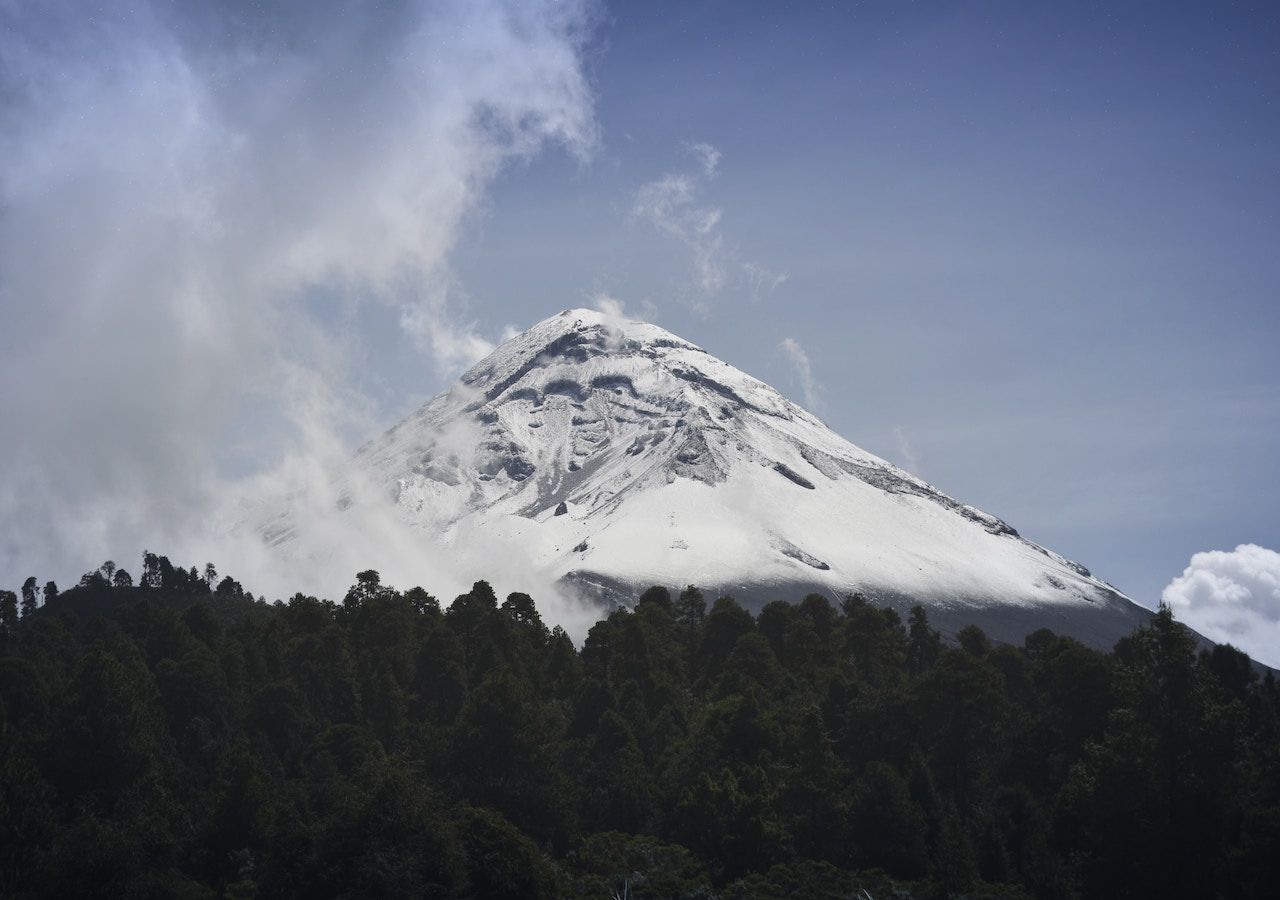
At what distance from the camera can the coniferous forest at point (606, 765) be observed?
181 feet

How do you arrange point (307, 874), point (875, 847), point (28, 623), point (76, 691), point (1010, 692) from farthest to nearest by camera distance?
point (28, 623) < point (1010, 692) < point (76, 691) < point (875, 847) < point (307, 874)

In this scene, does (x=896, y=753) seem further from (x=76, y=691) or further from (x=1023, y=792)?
(x=76, y=691)

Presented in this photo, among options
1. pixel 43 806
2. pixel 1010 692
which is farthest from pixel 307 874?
pixel 1010 692

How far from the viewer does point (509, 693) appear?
79.1 m

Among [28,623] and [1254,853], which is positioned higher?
[28,623]

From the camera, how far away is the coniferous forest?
55.2 metres

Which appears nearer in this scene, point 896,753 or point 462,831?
point 462,831

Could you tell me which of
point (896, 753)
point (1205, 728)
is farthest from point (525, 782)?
point (1205, 728)

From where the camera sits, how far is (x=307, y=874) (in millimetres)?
55719

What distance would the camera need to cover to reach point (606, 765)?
265 ft

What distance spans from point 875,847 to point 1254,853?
899 inches

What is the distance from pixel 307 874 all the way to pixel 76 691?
89.6 feet

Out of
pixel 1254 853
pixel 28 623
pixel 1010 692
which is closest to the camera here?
pixel 1254 853

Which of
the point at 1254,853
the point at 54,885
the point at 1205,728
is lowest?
the point at 54,885
